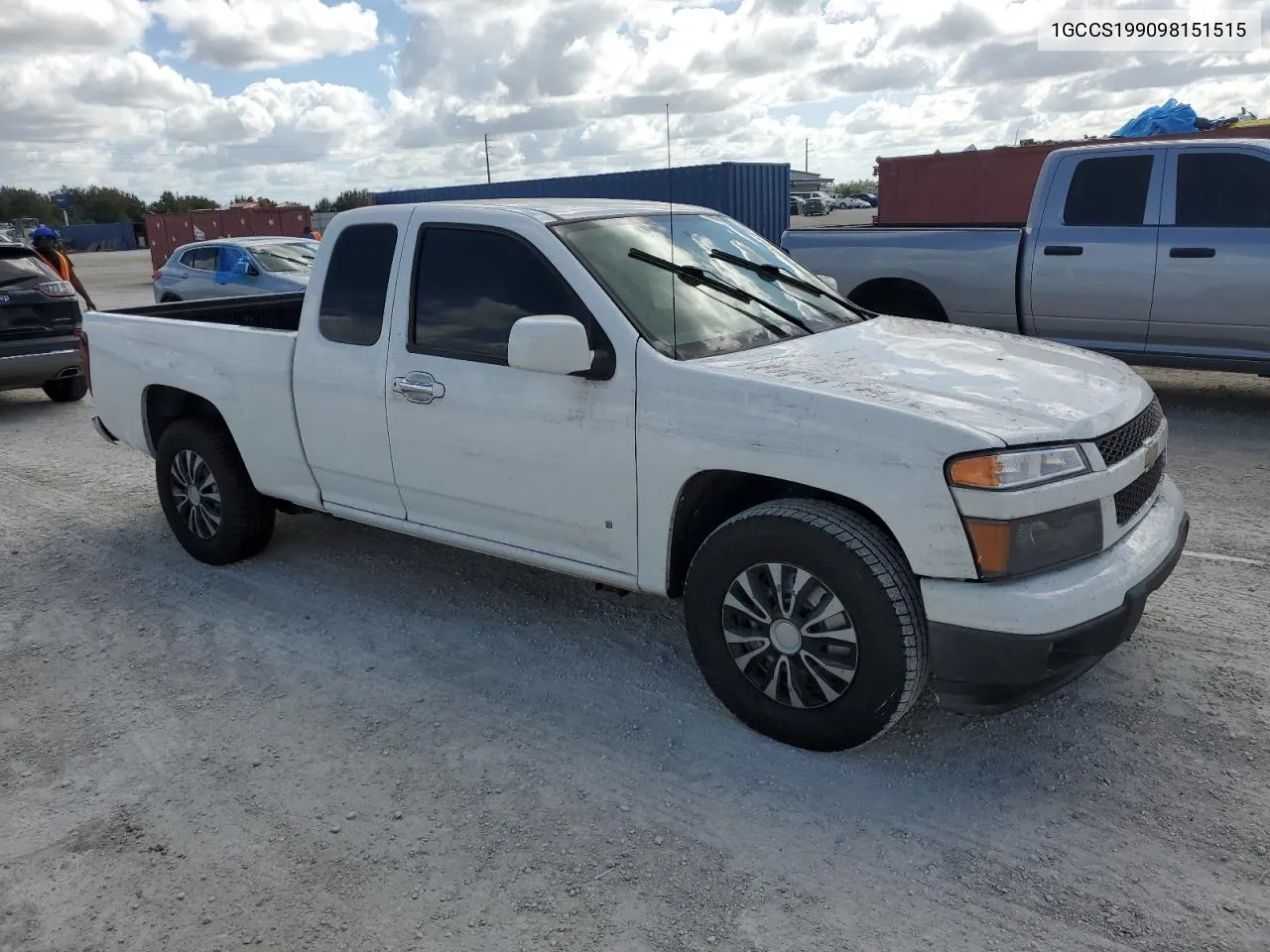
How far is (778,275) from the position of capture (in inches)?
172

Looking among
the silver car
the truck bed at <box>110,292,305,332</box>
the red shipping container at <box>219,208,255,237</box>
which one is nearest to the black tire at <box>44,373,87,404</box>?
the silver car

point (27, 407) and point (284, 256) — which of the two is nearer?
point (27, 407)

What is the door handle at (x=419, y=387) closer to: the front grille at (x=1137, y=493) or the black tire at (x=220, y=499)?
the black tire at (x=220, y=499)

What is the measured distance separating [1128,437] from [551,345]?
192cm

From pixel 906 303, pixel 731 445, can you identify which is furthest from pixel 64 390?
pixel 731 445

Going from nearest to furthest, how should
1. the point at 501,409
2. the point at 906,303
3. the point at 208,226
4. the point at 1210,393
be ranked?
the point at 501,409, the point at 1210,393, the point at 906,303, the point at 208,226

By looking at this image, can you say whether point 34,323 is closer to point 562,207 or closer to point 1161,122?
point 562,207

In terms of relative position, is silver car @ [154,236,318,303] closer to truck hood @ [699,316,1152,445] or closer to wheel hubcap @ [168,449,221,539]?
wheel hubcap @ [168,449,221,539]

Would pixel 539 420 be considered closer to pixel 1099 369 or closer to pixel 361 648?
Answer: pixel 361 648

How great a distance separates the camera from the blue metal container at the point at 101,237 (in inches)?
2657

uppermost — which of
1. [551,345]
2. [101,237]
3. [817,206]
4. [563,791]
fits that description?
[817,206]

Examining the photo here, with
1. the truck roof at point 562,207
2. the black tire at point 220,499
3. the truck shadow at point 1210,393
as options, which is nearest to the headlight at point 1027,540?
the truck roof at point 562,207

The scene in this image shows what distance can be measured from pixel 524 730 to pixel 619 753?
0.37m

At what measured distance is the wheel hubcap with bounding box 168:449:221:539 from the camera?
5.16 meters
